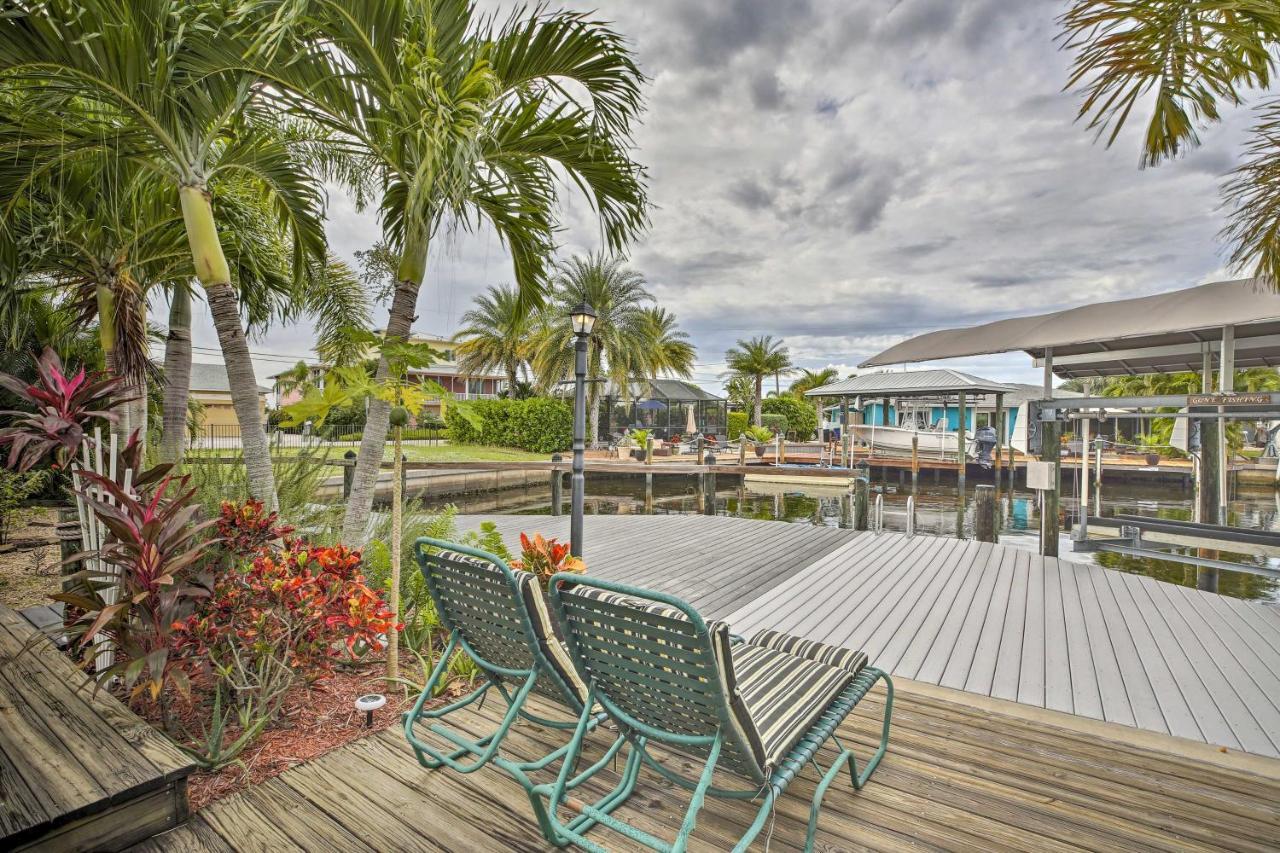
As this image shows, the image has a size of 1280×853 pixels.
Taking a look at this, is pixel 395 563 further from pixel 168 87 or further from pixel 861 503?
pixel 861 503

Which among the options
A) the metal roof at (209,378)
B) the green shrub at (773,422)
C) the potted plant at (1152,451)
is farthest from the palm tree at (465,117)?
the metal roof at (209,378)

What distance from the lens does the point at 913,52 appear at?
7293 millimetres

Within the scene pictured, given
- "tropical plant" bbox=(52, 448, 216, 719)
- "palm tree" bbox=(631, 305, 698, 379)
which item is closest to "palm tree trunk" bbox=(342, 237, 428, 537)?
"tropical plant" bbox=(52, 448, 216, 719)

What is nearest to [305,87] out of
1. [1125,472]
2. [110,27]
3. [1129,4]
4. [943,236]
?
[110,27]

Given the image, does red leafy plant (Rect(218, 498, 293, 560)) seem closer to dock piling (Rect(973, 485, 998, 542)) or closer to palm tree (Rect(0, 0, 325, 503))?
palm tree (Rect(0, 0, 325, 503))

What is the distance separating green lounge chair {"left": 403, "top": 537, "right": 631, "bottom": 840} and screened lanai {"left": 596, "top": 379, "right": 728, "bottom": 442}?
2430 cm

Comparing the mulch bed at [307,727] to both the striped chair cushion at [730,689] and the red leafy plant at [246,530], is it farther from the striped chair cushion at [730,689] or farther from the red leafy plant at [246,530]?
the striped chair cushion at [730,689]

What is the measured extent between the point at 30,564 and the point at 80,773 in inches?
191

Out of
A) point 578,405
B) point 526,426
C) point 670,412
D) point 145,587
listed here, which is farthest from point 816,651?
point 670,412

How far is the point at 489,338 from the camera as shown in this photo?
24516 mm

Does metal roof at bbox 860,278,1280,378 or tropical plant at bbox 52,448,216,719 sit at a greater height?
metal roof at bbox 860,278,1280,378

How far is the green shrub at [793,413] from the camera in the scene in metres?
32.8

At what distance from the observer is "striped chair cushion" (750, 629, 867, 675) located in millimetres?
2176

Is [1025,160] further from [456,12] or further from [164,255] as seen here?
[164,255]
